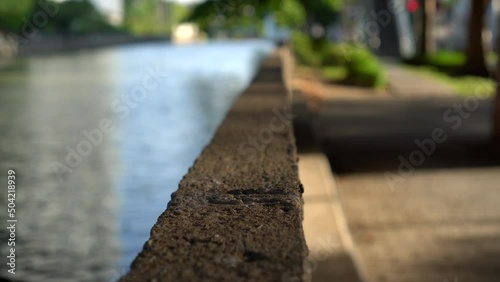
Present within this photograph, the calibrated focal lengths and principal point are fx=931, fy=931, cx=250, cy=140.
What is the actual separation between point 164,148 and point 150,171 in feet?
8.34

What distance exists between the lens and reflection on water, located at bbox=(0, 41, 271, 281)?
9031 millimetres

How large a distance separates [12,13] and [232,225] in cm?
7766

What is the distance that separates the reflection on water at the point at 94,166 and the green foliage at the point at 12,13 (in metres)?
48.1

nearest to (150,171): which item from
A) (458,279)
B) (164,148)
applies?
(164,148)

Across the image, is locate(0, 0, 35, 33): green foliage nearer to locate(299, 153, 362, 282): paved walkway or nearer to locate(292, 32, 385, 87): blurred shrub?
locate(292, 32, 385, 87): blurred shrub

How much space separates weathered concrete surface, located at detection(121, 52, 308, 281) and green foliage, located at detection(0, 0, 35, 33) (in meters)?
74.2

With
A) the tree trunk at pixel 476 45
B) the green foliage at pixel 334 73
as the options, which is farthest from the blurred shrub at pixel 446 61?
the green foliage at pixel 334 73

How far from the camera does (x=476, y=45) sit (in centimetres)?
3197

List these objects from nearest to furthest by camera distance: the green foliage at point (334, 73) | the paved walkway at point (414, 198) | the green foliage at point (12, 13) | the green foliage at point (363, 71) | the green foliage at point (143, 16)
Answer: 1. the paved walkway at point (414, 198)
2. the green foliage at point (363, 71)
3. the green foliage at point (334, 73)
4. the green foliage at point (12, 13)
5. the green foliage at point (143, 16)

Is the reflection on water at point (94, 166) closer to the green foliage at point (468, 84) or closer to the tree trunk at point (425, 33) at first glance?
the green foliage at point (468, 84)

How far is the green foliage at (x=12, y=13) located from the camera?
7675 cm

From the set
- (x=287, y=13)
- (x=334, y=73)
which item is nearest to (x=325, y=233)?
(x=287, y=13)

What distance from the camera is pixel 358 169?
12531mm

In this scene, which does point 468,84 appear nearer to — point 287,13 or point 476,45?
point 476,45
